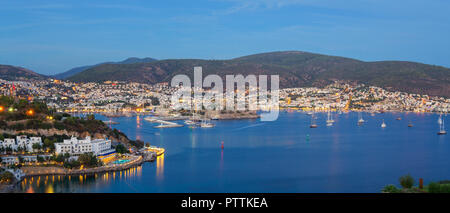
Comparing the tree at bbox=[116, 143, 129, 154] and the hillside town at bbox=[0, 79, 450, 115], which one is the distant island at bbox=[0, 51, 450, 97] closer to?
the hillside town at bbox=[0, 79, 450, 115]

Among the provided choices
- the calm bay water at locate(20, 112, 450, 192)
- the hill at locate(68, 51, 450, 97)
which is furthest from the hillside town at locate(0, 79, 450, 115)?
the calm bay water at locate(20, 112, 450, 192)

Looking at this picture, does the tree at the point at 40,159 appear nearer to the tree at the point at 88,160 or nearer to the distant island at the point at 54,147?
the distant island at the point at 54,147

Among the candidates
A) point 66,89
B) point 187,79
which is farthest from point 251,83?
point 66,89

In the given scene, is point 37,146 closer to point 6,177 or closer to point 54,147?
point 54,147

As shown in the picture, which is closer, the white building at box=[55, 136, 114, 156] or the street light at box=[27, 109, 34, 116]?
the white building at box=[55, 136, 114, 156]

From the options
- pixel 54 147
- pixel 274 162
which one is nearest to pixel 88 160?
pixel 54 147

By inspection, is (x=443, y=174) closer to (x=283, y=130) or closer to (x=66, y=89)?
(x=283, y=130)
